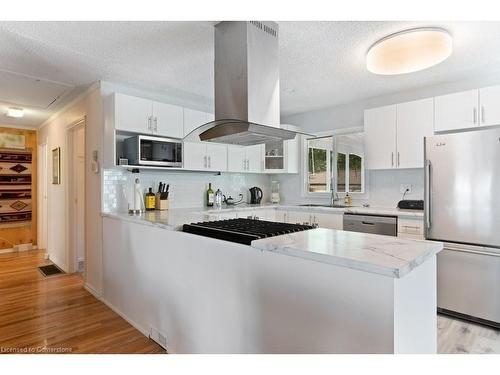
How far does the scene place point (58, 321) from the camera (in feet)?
8.64

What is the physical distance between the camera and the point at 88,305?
9.84 ft

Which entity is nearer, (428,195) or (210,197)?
(428,195)

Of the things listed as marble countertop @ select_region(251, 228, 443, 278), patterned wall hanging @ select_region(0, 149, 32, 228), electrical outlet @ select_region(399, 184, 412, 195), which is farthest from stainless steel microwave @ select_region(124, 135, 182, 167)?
patterned wall hanging @ select_region(0, 149, 32, 228)

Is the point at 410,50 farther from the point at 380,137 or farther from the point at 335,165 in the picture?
the point at 335,165

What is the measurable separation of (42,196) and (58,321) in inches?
140

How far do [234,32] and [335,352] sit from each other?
6.09 ft

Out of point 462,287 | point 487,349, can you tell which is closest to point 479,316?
point 462,287

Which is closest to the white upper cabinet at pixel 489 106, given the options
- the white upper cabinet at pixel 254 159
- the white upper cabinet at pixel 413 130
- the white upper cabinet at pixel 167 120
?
the white upper cabinet at pixel 413 130

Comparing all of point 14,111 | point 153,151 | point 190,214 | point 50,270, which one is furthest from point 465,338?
point 14,111

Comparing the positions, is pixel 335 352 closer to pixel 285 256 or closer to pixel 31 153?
pixel 285 256

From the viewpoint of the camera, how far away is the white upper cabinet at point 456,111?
2.86 m

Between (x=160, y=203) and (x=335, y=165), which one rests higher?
(x=335, y=165)
